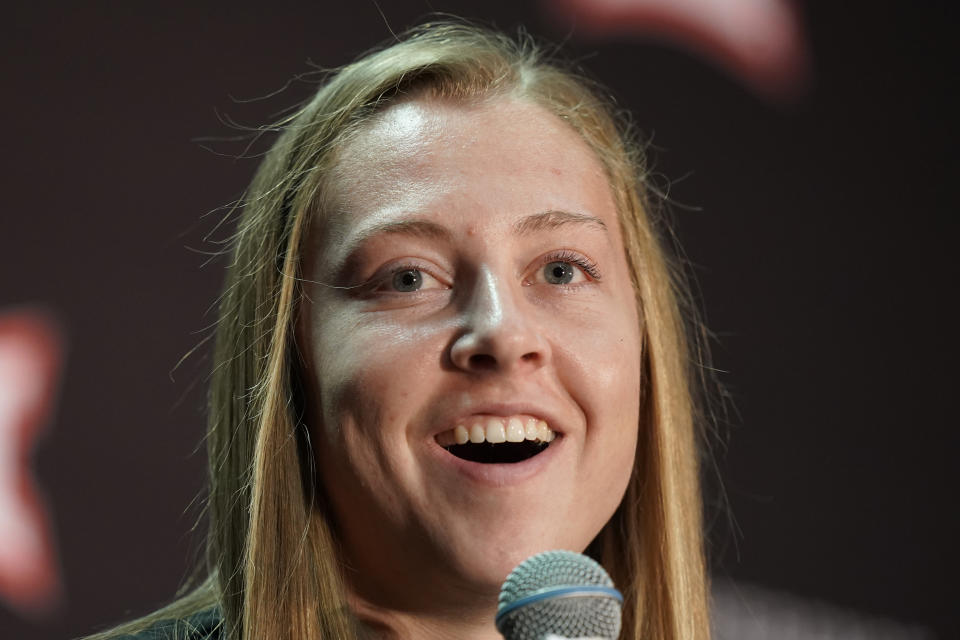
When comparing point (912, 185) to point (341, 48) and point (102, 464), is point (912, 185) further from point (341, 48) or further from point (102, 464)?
point (102, 464)

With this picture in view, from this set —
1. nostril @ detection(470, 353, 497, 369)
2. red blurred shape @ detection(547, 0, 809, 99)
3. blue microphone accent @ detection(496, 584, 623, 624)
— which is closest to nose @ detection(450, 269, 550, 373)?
nostril @ detection(470, 353, 497, 369)

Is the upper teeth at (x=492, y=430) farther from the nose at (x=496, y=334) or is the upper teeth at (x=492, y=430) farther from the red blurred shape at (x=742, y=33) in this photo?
the red blurred shape at (x=742, y=33)

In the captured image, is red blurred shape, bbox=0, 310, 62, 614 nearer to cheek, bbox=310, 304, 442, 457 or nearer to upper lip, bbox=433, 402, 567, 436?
cheek, bbox=310, 304, 442, 457

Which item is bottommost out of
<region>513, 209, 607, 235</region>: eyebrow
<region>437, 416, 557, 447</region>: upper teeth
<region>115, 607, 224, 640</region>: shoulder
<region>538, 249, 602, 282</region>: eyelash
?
<region>115, 607, 224, 640</region>: shoulder

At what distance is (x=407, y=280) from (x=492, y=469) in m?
0.23

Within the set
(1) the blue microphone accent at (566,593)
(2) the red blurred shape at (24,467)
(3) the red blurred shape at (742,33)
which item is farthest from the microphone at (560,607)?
(3) the red blurred shape at (742,33)

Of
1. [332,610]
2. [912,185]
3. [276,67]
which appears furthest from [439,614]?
[912,185]

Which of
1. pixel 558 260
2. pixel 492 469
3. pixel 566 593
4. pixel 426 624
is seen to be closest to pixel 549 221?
pixel 558 260

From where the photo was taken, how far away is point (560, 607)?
0.83 meters

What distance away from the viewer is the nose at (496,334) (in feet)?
4.00

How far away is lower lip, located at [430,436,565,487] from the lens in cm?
122

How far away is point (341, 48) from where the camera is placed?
227 centimetres

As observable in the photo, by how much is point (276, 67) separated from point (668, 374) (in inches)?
42.0

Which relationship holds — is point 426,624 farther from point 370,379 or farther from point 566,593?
point 566,593
